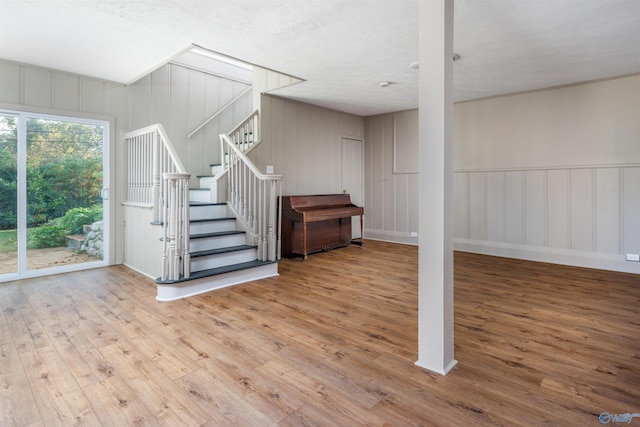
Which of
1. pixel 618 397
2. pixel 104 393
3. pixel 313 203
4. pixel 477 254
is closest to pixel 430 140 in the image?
pixel 618 397

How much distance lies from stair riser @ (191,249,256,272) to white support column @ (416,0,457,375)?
2560mm

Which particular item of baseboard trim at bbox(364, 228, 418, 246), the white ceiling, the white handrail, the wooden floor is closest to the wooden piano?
baseboard trim at bbox(364, 228, 418, 246)

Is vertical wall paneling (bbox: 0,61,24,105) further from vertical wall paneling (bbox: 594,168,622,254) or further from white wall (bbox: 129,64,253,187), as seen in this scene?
vertical wall paneling (bbox: 594,168,622,254)

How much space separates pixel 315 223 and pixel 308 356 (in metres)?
3.61

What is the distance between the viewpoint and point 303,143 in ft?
19.6

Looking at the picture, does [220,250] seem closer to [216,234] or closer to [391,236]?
[216,234]

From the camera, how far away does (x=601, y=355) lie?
7.26 feet

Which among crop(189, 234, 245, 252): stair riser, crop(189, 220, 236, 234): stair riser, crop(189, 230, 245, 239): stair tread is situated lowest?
crop(189, 234, 245, 252): stair riser

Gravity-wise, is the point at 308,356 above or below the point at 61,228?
below

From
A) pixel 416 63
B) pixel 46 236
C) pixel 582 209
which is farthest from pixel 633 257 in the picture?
pixel 46 236

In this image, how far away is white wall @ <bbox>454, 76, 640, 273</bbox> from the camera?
175 inches

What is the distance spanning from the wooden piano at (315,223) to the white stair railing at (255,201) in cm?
67

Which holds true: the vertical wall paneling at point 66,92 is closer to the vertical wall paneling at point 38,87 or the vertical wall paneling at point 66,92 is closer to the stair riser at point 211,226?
the vertical wall paneling at point 38,87

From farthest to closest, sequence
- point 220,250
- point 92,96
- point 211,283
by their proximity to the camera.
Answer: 1. point 92,96
2. point 220,250
3. point 211,283
